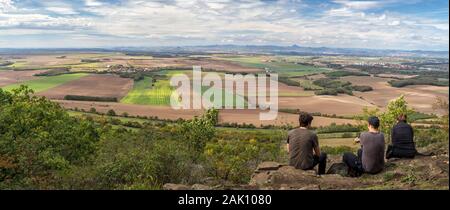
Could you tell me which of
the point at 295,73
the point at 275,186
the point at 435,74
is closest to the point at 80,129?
the point at 275,186

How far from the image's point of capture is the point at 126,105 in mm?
70312

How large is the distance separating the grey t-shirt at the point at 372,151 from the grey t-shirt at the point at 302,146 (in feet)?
4.06

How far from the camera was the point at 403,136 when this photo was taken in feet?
37.4

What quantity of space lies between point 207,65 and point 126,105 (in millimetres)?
50829

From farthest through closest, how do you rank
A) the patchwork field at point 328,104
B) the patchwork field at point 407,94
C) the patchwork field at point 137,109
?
the patchwork field at point 328,104
the patchwork field at point 137,109
the patchwork field at point 407,94

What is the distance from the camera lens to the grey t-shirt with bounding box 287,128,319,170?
10.3 metres

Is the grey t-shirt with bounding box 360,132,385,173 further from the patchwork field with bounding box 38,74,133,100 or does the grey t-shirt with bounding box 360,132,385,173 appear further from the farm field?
the patchwork field with bounding box 38,74,133,100

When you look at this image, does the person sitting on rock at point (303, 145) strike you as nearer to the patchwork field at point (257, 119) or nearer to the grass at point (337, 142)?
the grass at point (337, 142)

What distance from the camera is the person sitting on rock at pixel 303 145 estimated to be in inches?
407

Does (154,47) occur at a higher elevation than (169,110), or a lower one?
higher

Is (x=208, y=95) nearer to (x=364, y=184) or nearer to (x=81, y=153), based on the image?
(x=81, y=153)

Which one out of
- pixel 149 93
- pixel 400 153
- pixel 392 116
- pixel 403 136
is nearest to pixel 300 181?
pixel 403 136

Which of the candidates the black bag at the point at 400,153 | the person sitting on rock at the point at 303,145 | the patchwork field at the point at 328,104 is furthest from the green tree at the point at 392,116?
the patchwork field at the point at 328,104

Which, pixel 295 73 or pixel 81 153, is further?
pixel 295 73
